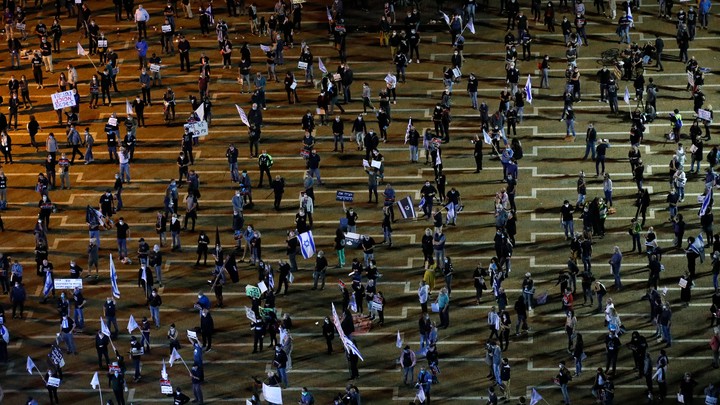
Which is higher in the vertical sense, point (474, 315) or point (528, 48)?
point (528, 48)

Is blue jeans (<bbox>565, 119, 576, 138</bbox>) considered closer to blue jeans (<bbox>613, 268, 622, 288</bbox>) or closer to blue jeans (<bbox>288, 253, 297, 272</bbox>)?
blue jeans (<bbox>613, 268, 622, 288</bbox>)

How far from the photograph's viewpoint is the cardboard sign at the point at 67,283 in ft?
242

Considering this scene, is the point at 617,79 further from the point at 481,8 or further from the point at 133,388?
the point at 133,388

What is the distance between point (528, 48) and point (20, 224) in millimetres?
24273

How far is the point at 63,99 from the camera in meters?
86.1

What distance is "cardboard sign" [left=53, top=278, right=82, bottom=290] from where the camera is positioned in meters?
73.7

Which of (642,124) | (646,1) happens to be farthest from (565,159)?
(646,1)

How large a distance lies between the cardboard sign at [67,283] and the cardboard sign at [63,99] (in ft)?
45.5

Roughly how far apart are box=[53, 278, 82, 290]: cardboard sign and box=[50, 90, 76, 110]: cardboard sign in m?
13.9

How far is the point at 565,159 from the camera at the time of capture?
274ft

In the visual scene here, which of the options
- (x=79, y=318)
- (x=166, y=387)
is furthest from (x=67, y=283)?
(x=166, y=387)

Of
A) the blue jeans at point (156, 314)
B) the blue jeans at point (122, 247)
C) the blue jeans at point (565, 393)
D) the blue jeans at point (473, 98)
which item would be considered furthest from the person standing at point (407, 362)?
the blue jeans at point (473, 98)

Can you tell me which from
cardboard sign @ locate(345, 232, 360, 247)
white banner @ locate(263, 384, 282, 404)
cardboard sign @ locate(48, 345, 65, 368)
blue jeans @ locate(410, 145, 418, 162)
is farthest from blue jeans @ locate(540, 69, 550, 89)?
cardboard sign @ locate(48, 345, 65, 368)

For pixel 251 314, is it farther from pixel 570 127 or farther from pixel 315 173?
pixel 570 127
